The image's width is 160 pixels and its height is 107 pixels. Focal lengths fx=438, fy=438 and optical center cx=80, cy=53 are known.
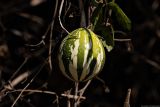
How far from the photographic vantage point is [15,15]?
6.44 ft

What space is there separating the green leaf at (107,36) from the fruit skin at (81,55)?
113 mm

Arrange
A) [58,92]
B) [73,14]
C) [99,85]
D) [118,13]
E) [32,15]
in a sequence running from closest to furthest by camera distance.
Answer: [118,13] < [73,14] < [58,92] < [99,85] < [32,15]

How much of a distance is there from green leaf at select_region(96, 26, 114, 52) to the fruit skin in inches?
4.4

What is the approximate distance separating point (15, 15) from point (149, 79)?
68 centimetres

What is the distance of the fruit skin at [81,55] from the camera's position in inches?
41.3

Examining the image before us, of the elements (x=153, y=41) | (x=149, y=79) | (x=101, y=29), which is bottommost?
(x=149, y=79)

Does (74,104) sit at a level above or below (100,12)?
below

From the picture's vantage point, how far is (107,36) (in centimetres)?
118

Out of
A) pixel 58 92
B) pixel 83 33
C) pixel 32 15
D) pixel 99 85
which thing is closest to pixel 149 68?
pixel 99 85

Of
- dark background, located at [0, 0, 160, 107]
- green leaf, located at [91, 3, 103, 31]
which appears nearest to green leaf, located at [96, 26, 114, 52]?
green leaf, located at [91, 3, 103, 31]

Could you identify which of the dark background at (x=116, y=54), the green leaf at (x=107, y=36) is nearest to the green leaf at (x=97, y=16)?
the green leaf at (x=107, y=36)

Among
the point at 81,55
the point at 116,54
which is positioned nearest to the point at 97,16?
the point at 81,55

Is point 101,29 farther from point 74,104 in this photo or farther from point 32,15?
point 32,15

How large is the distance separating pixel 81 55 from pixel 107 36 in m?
0.16
